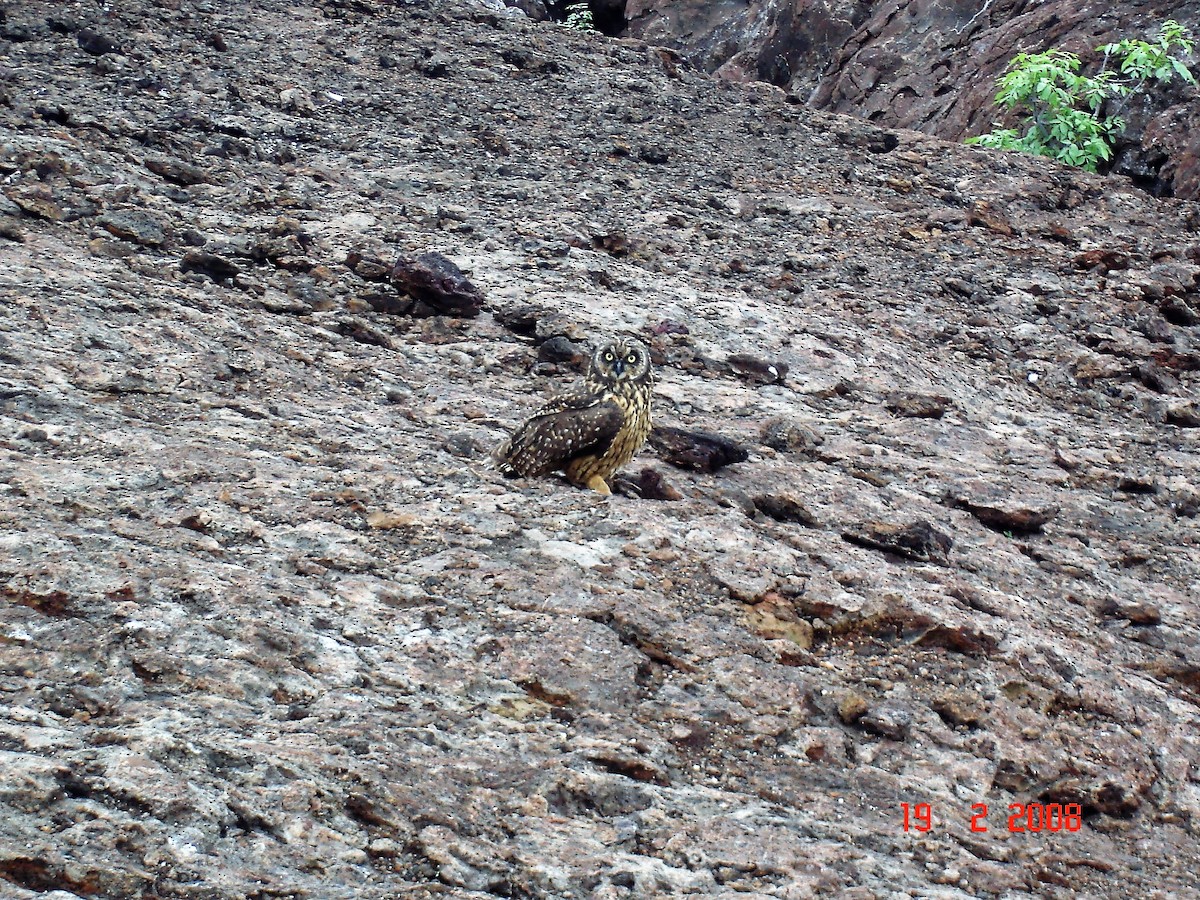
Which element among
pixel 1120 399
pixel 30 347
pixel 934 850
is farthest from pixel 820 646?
pixel 1120 399

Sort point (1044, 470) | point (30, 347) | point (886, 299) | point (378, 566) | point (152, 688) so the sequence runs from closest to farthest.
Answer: point (152, 688), point (378, 566), point (30, 347), point (1044, 470), point (886, 299)

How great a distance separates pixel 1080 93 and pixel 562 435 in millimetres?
8654

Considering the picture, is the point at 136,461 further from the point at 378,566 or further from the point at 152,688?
the point at 152,688

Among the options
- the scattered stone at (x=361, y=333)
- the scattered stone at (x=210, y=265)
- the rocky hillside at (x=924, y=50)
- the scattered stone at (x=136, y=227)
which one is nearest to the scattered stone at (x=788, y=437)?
the scattered stone at (x=361, y=333)

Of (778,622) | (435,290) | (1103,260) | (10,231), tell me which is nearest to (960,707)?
(778,622)

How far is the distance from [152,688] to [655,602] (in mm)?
1953

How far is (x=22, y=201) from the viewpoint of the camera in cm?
729

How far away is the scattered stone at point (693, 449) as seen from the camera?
20.7 feet

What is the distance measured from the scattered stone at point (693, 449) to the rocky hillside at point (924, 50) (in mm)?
6931

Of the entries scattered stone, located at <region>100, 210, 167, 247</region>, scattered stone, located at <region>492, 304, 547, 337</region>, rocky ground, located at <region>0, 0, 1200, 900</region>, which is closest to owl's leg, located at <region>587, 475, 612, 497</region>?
rocky ground, located at <region>0, 0, 1200, 900</region>

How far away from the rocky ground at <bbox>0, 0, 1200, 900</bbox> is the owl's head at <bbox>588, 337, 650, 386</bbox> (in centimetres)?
52

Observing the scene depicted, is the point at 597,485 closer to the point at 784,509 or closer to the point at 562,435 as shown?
the point at 562,435

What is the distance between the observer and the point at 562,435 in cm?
551
